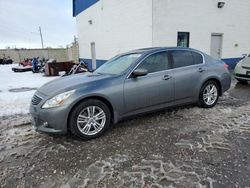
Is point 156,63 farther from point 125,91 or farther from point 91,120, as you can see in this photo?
point 91,120

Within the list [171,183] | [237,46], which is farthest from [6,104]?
[237,46]

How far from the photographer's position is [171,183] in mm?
2613

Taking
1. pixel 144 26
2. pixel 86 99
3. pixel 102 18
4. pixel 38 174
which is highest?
pixel 102 18

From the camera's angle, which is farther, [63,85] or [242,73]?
[242,73]

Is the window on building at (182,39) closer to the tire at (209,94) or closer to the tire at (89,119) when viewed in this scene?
the tire at (209,94)

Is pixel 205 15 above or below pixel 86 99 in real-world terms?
above

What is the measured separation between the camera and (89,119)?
12.4 ft

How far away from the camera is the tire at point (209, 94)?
17.0ft

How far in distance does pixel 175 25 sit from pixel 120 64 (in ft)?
21.4

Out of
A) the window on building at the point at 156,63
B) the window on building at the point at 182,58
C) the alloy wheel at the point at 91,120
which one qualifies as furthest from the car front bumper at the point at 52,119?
the window on building at the point at 182,58

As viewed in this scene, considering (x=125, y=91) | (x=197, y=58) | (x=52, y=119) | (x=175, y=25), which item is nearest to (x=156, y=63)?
(x=125, y=91)

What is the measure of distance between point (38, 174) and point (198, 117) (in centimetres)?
332

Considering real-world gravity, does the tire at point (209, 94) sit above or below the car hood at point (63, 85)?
below

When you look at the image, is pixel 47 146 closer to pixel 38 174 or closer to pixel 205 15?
pixel 38 174
